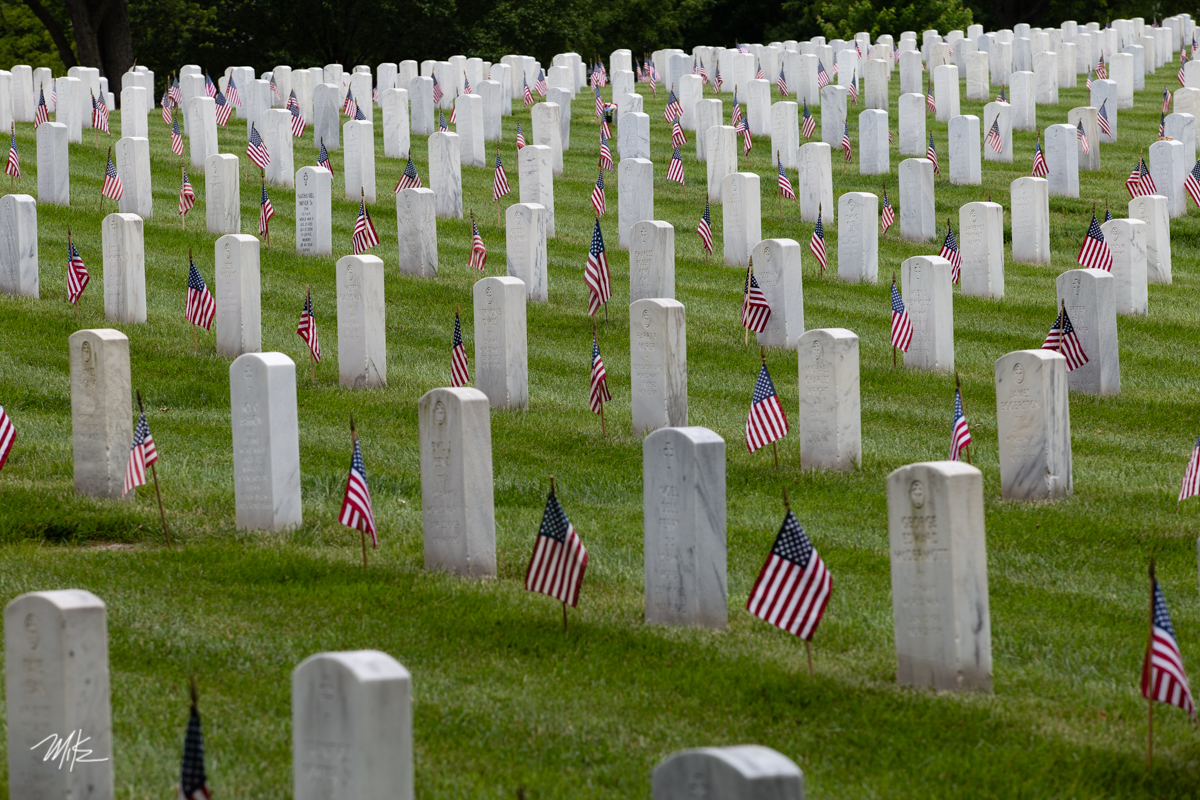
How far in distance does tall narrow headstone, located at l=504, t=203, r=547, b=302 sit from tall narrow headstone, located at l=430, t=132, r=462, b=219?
4.57 m

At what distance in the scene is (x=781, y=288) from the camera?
571 inches

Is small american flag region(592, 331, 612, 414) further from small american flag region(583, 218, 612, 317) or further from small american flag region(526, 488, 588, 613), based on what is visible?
small american flag region(526, 488, 588, 613)

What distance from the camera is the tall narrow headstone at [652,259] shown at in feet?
51.0

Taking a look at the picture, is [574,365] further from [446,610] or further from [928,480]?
[928,480]

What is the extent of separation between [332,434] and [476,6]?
3599 centimetres

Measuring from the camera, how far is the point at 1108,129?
2728 centimetres

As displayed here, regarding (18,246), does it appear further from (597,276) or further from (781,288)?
(781,288)

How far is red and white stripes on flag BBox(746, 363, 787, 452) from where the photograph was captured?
10.4 m

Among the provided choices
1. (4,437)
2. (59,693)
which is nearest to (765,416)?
(4,437)

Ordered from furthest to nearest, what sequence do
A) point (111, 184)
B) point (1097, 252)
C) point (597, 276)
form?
point (111, 184)
point (1097, 252)
point (597, 276)

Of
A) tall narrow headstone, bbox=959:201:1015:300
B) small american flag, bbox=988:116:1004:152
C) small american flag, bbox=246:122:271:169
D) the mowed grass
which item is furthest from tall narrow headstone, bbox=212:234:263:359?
small american flag, bbox=988:116:1004:152

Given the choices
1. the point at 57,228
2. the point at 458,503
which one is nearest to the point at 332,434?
the point at 458,503

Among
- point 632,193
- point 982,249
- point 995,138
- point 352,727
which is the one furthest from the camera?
point 995,138

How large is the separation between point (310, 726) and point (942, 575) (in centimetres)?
314
